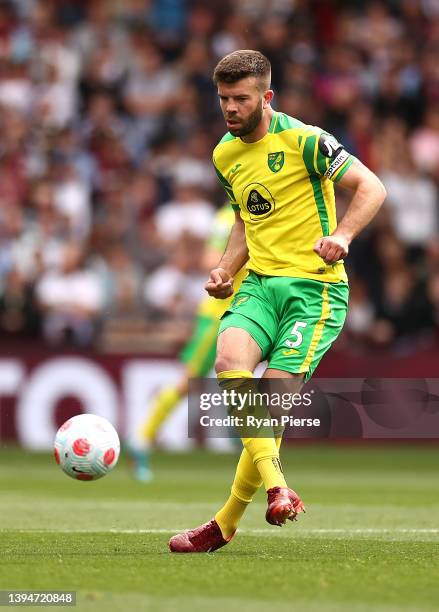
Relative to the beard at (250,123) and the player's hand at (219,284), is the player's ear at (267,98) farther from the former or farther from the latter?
the player's hand at (219,284)

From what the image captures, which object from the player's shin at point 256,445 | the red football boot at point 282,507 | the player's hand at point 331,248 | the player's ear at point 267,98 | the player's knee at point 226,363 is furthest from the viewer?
the player's ear at point 267,98

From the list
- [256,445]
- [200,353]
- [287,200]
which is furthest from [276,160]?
[200,353]

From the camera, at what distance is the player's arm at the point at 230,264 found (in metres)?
6.77

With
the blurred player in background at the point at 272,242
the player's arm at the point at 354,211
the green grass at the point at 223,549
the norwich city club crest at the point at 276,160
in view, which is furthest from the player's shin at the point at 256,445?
the norwich city club crest at the point at 276,160

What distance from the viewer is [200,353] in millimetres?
11445

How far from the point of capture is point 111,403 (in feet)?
46.8

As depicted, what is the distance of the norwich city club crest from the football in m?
1.63

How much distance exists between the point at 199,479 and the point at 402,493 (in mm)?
1898

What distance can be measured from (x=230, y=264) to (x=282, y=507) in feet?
4.84

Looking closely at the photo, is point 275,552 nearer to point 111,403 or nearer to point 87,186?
point 111,403

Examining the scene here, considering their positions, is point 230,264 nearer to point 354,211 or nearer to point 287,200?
point 287,200

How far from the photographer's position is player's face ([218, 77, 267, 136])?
6543mm

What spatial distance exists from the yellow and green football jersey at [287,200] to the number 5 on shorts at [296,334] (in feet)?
0.80

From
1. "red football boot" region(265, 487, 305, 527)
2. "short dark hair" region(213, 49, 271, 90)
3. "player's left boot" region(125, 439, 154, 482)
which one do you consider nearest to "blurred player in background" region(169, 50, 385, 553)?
"short dark hair" region(213, 49, 271, 90)
